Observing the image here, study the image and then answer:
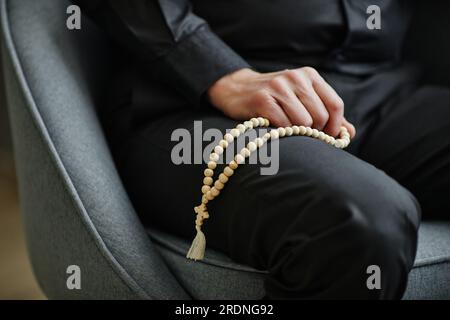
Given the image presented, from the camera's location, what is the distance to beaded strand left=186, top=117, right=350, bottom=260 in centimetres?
57

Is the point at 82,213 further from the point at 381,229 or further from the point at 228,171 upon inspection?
the point at 381,229

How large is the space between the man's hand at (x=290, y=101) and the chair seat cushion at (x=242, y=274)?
0.16 meters

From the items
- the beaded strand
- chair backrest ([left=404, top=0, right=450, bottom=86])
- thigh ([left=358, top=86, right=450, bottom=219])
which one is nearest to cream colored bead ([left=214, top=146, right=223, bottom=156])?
the beaded strand

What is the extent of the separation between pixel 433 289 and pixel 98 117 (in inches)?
18.4

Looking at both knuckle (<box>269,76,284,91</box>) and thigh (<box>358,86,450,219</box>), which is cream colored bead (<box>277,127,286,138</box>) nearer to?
Answer: knuckle (<box>269,76,284,91</box>)

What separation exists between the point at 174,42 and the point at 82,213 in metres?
0.23

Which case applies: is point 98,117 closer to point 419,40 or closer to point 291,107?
point 291,107

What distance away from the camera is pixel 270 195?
0.54m

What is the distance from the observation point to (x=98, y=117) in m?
0.78

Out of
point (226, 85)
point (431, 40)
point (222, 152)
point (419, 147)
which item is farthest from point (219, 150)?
point (431, 40)

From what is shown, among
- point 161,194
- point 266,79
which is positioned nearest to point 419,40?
point 266,79

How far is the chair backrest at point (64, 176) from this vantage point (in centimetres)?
65

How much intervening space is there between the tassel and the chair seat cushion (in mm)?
15

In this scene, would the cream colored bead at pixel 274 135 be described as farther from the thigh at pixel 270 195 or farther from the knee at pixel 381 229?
the knee at pixel 381 229
